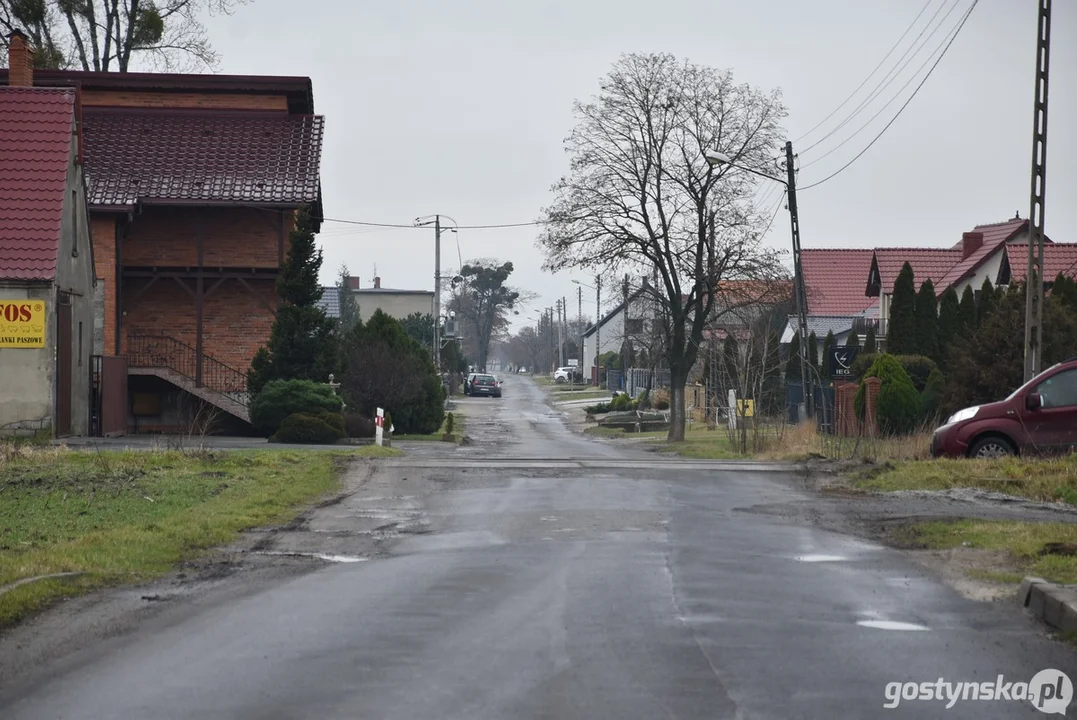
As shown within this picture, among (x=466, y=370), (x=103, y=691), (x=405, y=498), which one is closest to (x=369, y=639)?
(x=103, y=691)

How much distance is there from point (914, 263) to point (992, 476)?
41930 mm

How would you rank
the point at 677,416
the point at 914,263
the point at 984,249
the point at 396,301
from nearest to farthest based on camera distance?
the point at 677,416
the point at 984,249
the point at 914,263
the point at 396,301

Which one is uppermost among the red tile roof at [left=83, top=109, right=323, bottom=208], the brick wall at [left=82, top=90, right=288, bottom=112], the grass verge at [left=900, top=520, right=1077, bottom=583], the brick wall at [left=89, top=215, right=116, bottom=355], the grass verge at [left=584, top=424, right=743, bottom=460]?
the brick wall at [left=82, top=90, right=288, bottom=112]

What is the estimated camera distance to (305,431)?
102 feet

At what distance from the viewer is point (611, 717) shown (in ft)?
19.6

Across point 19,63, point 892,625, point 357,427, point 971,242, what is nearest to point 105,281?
point 19,63

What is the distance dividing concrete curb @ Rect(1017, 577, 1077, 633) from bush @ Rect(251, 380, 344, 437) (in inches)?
1010

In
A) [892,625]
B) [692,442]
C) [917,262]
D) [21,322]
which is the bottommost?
[692,442]

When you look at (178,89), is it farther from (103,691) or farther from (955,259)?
(103,691)

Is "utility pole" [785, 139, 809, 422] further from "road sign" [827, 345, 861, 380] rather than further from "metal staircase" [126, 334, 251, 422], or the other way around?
"metal staircase" [126, 334, 251, 422]

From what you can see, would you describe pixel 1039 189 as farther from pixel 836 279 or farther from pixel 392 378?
pixel 836 279

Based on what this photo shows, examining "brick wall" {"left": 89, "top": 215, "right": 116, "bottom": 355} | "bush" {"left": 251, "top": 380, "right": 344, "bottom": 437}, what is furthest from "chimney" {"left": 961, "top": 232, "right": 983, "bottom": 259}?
"brick wall" {"left": 89, "top": 215, "right": 116, "bottom": 355}

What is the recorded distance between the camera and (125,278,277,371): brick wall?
40188mm

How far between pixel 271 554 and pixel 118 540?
52.3 inches
